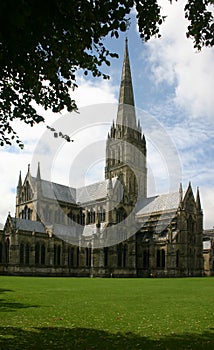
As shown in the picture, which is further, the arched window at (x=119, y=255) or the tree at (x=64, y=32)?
the arched window at (x=119, y=255)

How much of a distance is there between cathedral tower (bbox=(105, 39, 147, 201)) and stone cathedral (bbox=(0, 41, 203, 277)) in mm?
329

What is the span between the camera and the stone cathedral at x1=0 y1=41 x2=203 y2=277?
65.4 metres

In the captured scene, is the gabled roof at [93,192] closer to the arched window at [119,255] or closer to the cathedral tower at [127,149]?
the cathedral tower at [127,149]

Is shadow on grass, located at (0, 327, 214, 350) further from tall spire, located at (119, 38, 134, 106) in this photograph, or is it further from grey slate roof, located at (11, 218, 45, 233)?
tall spire, located at (119, 38, 134, 106)

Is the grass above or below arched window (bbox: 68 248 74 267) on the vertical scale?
above

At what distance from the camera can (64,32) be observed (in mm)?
11320

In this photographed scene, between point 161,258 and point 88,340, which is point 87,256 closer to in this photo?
point 161,258

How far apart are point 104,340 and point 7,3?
8.89 meters

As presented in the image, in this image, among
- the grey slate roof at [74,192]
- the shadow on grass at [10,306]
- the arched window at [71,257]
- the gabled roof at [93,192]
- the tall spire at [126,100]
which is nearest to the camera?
the shadow on grass at [10,306]

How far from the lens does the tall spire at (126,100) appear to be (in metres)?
92.1

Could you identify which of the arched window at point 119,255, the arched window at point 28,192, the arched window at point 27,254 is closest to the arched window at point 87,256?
the arched window at point 119,255

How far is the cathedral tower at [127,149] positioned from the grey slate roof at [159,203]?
351 centimetres

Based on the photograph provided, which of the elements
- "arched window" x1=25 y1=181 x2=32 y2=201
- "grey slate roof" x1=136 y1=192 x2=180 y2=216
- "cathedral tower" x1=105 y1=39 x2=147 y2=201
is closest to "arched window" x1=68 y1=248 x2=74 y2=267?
"arched window" x1=25 y1=181 x2=32 y2=201

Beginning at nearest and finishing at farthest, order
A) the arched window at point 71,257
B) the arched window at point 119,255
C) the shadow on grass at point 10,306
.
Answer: the shadow on grass at point 10,306
the arched window at point 71,257
the arched window at point 119,255
